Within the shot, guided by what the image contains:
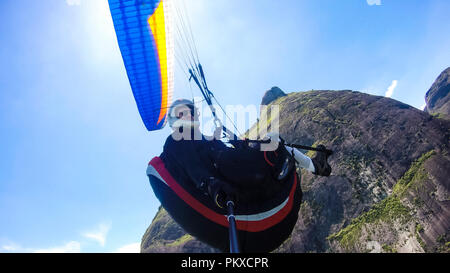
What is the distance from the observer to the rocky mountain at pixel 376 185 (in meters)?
6.96

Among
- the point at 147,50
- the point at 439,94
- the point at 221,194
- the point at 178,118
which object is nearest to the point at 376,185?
the point at 178,118

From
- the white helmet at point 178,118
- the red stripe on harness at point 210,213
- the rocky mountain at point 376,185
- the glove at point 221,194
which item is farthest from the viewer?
the rocky mountain at point 376,185

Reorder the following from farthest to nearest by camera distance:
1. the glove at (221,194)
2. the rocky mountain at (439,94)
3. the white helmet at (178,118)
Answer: the rocky mountain at (439,94) → the white helmet at (178,118) → the glove at (221,194)

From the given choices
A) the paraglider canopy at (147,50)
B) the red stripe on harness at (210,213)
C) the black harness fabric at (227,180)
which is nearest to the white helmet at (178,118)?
the black harness fabric at (227,180)

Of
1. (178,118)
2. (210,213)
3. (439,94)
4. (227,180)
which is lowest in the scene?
(439,94)

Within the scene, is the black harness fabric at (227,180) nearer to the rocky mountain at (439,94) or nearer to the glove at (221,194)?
the glove at (221,194)

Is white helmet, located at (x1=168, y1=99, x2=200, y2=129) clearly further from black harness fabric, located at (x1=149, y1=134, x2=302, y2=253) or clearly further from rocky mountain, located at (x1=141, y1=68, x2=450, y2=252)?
rocky mountain, located at (x1=141, y1=68, x2=450, y2=252)

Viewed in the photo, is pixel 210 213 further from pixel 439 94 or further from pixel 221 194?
pixel 439 94

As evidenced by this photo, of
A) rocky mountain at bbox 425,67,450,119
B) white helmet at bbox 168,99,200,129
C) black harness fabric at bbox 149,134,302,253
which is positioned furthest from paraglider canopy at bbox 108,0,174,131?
rocky mountain at bbox 425,67,450,119

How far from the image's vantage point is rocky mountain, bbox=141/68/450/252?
6.96 meters

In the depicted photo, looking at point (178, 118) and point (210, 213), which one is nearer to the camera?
point (210, 213)

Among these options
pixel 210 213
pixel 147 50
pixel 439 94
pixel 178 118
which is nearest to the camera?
pixel 210 213

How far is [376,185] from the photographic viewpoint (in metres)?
9.10
